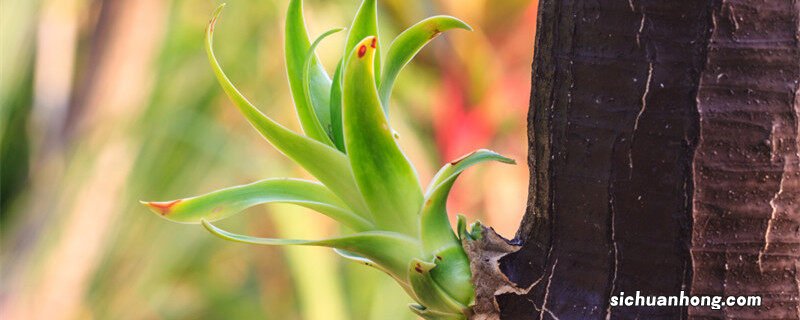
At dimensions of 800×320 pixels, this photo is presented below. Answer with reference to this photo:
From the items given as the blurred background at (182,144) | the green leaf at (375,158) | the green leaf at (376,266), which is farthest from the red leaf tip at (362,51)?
the blurred background at (182,144)

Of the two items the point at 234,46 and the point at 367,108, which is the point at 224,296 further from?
the point at 367,108

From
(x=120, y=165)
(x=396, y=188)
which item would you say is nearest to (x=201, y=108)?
(x=120, y=165)

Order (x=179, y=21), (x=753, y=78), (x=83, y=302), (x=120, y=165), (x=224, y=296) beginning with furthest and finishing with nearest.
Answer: (x=224, y=296), (x=179, y=21), (x=83, y=302), (x=120, y=165), (x=753, y=78)

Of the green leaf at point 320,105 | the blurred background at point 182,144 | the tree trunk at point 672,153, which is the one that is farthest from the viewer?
the blurred background at point 182,144

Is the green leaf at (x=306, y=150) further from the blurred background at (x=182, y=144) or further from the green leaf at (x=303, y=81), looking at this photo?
the blurred background at (x=182, y=144)

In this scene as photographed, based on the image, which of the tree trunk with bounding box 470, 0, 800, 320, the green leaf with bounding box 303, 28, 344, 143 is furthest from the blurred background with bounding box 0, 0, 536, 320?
the tree trunk with bounding box 470, 0, 800, 320

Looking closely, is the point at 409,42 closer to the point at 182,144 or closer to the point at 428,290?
the point at 428,290
